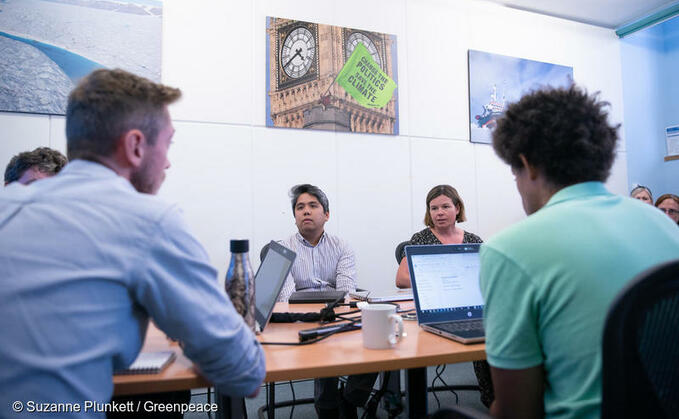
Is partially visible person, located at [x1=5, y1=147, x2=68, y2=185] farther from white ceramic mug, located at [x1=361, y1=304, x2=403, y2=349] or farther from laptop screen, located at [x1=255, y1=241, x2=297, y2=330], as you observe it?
white ceramic mug, located at [x1=361, y1=304, x2=403, y2=349]

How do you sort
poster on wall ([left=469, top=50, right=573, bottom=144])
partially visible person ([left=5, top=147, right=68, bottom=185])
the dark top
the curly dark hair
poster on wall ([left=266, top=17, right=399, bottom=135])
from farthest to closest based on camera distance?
poster on wall ([left=469, top=50, right=573, bottom=144]), poster on wall ([left=266, top=17, right=399, bottom=135]), the dark top, partially visible person ([left=5, top=147, right=68, bottom=185]), the curly dark hair

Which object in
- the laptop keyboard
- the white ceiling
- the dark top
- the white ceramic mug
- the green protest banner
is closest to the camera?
the white ceramic mug

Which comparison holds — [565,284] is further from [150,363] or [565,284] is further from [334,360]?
[150,363]

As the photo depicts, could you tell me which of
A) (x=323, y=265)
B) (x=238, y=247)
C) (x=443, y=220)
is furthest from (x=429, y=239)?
(x=238, y=247)

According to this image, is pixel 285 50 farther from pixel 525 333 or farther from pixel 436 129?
pixel 525 333

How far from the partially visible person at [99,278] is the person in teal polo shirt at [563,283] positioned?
534 millimetres

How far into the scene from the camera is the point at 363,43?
12.4ft

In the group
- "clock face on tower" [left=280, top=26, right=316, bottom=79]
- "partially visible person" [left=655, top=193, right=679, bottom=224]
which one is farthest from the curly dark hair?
"partially visible person" [left=655, top=193, right=679, bottom=224]

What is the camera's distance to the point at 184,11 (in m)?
3.30

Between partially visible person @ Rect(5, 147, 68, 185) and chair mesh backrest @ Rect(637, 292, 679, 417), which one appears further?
partially visible person @ Rect(5, 147, 68, 185)

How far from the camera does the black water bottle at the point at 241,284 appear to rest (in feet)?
4.08

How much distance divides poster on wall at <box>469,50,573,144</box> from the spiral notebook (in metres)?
3.65

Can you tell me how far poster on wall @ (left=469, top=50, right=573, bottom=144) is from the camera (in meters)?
4.18

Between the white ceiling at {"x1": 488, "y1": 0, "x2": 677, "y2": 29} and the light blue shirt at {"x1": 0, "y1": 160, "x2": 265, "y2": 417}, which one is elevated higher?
the white ceiling at {"x1": 488, "y1": 0, "x2": 677, "y2": 29}
